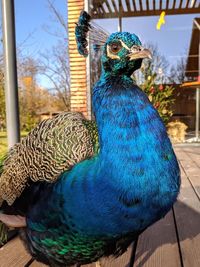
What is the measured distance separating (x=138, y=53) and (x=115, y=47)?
0.32ft

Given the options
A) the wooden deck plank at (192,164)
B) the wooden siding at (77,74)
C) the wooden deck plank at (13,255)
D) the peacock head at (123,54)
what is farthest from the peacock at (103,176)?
the wooden siding at (77,74)

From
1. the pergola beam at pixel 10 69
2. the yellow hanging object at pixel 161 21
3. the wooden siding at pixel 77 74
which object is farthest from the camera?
the yellow hanging object at pixel 161 21

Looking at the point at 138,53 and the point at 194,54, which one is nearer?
the point at 138,53

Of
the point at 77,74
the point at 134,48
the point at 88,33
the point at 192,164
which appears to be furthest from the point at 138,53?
the point at 77,74

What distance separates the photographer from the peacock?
1184mm

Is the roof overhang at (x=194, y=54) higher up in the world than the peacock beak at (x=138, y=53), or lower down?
higher up

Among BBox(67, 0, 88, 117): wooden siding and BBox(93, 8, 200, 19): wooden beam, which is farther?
BBox(93, 8, 200, 19): wooden beam

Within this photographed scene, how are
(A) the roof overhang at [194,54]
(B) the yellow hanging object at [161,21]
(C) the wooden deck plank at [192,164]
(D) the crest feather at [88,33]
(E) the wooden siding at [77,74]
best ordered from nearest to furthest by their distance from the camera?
(D) the crest feather at [88,33] → (C) the wooden deck plank at [192,164] → (E) the wooden siding at [77,74] → (B) the yellow hanging object at [161,21] → (A) the roof overhang at [194,54]

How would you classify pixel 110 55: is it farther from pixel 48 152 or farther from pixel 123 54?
pixel 48 152

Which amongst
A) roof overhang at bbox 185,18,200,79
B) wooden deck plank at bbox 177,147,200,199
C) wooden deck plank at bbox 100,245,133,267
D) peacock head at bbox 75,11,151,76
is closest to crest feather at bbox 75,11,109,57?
peacock head at bbox 75,11,151,76

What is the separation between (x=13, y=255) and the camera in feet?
5.92

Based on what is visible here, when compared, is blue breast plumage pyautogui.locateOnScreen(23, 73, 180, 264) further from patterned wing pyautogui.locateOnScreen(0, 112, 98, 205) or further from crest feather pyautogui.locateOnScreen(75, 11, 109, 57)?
crest feather pyautogui.locateOnScreen(75, 11, 109, 57)

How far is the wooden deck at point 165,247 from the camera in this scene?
1718mm

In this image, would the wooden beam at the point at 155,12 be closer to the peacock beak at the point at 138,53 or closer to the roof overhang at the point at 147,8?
the roof overhang at the point at 147,8
